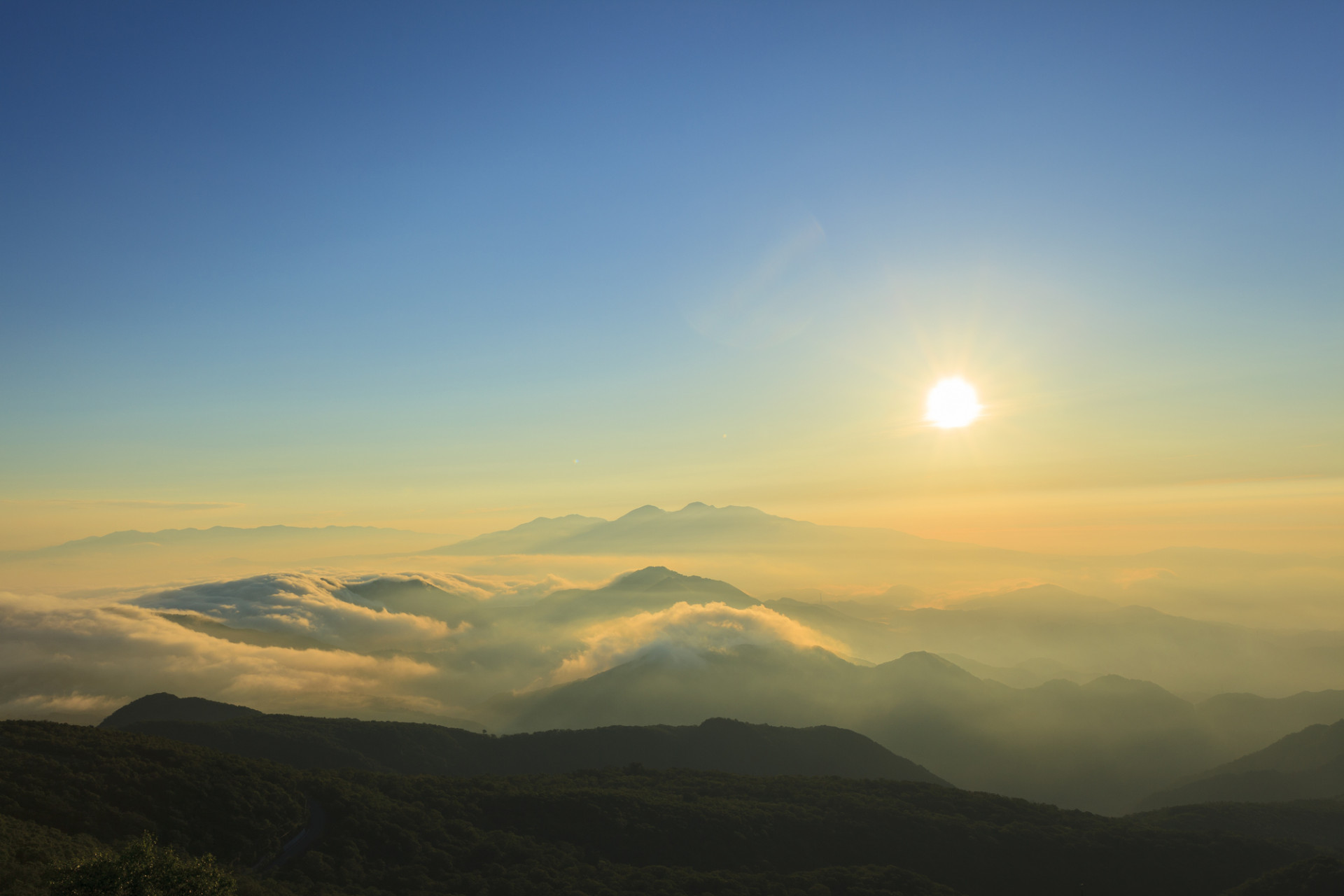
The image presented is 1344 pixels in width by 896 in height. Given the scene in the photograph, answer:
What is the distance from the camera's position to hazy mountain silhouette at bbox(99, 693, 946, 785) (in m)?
132

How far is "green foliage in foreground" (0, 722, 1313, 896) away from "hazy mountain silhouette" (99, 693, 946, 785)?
61774 mm

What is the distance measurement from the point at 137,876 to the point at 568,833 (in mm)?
49454

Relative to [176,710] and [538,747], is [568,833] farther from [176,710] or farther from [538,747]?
[176,710]

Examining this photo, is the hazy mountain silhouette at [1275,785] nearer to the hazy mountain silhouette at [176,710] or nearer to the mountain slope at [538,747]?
the mountain slope at [538,747]

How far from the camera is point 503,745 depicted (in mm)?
163250

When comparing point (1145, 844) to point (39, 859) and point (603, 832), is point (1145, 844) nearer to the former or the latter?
point (603, 832)

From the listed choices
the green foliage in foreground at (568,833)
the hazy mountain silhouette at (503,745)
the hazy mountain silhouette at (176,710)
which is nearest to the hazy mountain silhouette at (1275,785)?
the hazy mountain silhouette at (503,745)

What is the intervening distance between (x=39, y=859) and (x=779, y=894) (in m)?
58.3

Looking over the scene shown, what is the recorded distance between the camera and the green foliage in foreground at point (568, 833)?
5722 cm

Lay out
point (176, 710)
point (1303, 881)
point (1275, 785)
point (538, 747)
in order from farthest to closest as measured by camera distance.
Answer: point (1275, 785) → point (176, 710) → point (538, 747) → point (1303, 881)

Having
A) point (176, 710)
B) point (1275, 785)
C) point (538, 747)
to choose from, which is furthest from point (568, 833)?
point (1275, 785)

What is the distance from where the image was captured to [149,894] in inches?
1369

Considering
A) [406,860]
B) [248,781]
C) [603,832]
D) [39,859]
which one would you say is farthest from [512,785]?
[39,859]

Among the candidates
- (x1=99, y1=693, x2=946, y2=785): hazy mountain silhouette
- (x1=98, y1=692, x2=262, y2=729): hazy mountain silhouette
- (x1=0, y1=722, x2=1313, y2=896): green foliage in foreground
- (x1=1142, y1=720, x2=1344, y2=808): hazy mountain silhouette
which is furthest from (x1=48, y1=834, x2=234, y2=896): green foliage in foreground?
(x1=1142, y1=720, x2=1344, y2=808): hazy mountain silhouette
